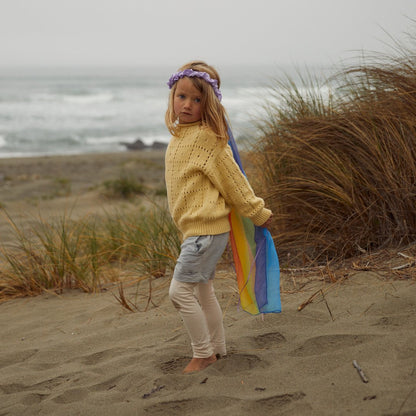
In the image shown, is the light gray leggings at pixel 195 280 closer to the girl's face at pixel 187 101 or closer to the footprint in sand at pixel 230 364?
the footprint in sand at pixel 230 364

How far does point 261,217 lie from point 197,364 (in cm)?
79

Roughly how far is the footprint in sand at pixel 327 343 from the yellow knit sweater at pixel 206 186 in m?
0.67

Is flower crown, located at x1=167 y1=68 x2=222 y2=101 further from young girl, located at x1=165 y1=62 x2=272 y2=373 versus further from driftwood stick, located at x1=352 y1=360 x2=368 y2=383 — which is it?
driftwood stick, located at x1=352 y1=360 x2=368 y2=383

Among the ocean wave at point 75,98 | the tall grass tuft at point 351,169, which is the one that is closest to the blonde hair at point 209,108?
the tall grass tuft at point 351,169

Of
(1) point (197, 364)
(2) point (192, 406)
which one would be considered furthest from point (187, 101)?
(2) point (192, 406)

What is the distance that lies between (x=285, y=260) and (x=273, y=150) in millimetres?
898

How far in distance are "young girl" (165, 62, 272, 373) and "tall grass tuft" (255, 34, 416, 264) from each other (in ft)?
4.12

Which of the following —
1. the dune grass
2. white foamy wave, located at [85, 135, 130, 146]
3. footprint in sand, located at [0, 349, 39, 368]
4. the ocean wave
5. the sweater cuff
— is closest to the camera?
the sweater cuff

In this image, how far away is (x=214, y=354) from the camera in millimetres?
2736

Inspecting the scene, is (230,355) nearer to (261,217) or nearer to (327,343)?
(327,343)

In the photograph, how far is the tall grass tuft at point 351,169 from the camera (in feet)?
12.0

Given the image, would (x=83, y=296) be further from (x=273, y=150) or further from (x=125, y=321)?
(x=273, y=150)

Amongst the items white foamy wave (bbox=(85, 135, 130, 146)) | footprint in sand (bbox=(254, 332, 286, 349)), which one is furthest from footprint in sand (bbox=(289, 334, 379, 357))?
white foamy wave (bbox=(85, 135, 130, 146))

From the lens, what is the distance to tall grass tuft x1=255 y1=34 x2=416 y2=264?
365cm
